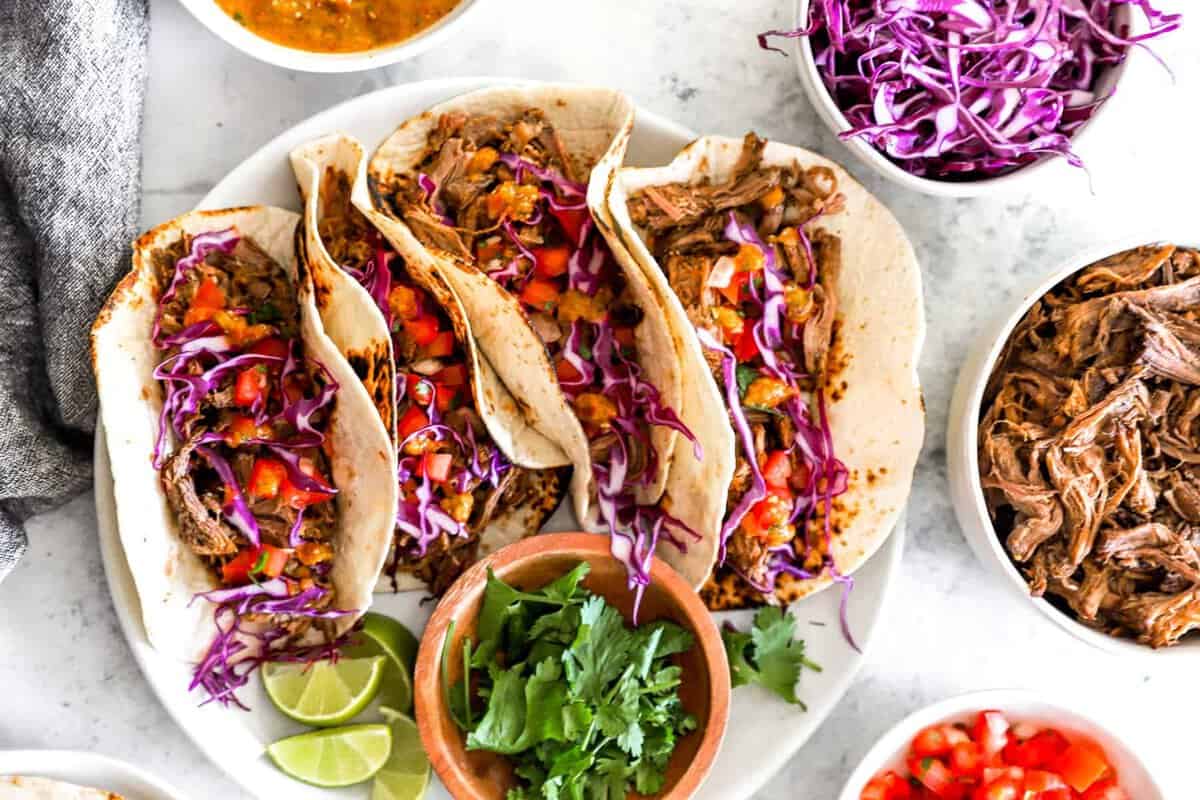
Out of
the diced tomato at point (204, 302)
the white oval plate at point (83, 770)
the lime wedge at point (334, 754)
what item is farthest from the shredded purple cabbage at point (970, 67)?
the white oval plate at point (83, 770)

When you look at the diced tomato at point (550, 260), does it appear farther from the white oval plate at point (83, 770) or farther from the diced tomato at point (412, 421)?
the white oval plate at point (83, 770)

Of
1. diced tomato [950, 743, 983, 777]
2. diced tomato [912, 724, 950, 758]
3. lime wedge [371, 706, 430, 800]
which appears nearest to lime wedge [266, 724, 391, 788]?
lime wedge [371, 706, 430, 800]

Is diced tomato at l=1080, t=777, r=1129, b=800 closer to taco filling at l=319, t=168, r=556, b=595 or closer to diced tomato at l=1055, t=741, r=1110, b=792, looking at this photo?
diced tomato at l=1055, t=741, r=1110, b=792

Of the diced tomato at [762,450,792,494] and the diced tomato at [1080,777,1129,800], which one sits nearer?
the diced tomato at [762,450,792,494]

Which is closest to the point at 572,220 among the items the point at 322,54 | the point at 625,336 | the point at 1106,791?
the point at 625,336

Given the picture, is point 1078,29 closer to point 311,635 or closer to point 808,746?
point 808,746
